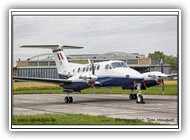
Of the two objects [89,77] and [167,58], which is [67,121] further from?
[89,77]

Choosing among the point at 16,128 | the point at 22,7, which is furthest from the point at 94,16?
the point at 16,128

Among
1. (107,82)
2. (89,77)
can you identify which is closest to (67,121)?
(89,77)

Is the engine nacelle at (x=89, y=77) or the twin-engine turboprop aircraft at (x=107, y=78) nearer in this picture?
the twin-engine turboprop aircraft at (x=107, y=78)

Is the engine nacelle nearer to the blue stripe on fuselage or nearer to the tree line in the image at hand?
the blue stripe on fuselage

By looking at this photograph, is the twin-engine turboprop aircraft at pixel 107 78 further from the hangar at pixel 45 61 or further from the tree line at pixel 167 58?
the tree line at pixel 167 58

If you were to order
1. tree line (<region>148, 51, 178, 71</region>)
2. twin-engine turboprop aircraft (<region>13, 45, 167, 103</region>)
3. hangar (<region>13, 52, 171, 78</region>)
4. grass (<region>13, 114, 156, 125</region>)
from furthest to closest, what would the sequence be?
twin-engine turboprop aircraft (<region>13, 45, 167, 103</region>) → hangar (<region>13, 52, 171, 78</region>) → tree line (<region>148, 51, 178, 71</region>) → grass (<region>13, 114, 156, 125</region>)

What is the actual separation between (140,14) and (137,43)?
1284 mm

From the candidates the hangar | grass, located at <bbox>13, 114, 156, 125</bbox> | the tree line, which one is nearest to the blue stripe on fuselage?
the hangar

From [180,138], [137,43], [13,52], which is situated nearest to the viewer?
[180,138]

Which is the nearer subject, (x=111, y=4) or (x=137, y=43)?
(x=111, y=4)

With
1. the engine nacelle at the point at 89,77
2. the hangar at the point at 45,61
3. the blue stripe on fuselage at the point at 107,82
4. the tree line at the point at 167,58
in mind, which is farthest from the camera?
the blue stripe on fuselage at the point at 107,82

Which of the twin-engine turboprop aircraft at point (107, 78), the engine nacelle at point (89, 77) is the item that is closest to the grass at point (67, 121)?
the twin-engine turboprop aircraft at point (107, 78)

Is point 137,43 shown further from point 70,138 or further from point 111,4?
point 70,138
